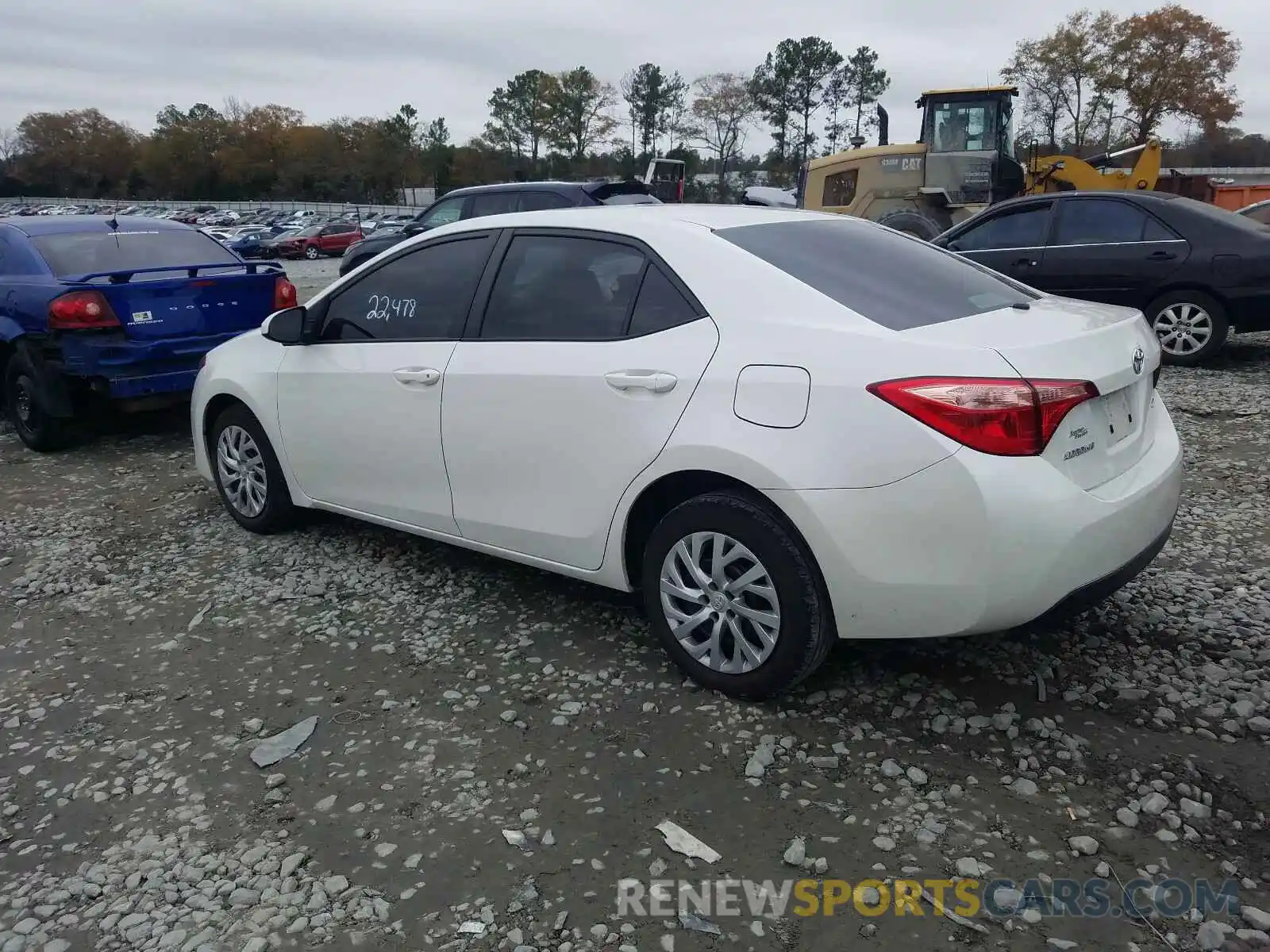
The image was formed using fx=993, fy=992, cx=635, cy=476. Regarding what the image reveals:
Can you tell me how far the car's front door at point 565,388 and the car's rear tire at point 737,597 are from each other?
278 millimetres

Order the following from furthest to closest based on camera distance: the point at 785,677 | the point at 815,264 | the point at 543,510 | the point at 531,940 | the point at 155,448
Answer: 1. the point at 155,448
2. the point at 543,510
3. the point at 815,264
4. the point at 785,677
5. the point at 531,940

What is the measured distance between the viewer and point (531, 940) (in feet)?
7.95

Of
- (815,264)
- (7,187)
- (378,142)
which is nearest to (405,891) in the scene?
(815,264)

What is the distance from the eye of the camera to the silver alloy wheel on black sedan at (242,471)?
5.17 m

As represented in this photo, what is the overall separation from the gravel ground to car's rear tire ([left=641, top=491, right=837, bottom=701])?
0.16 metres

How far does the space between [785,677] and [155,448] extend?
5939 mm

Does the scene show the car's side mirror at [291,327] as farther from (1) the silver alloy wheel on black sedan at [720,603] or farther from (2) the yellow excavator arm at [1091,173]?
(2) the yellow excavator arm at [1091,173]

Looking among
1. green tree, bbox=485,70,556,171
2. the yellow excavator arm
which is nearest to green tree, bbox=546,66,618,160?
green tree, bbox=485,70,556,171

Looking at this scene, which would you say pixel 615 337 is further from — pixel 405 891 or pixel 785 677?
pixel 405 891

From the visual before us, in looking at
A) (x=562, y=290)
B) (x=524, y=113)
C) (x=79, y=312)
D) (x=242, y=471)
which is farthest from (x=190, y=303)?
(x=524, y=113)

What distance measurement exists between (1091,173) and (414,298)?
13790 mm

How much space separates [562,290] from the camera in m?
3.83

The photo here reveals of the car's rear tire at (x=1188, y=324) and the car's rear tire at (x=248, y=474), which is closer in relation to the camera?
the car's rear tire at (x=248, y=474)

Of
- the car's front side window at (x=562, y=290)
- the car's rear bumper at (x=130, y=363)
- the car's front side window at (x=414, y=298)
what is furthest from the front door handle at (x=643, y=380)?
the car's rear bumper at (x=130, y=363)
